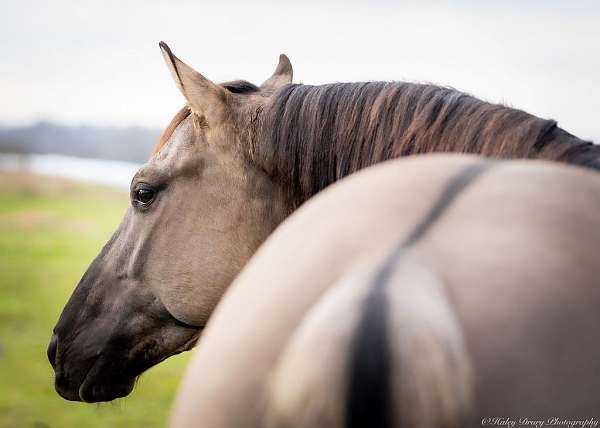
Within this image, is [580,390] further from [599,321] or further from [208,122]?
[208,122]

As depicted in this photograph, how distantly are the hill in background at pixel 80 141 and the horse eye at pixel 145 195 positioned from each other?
813 cm

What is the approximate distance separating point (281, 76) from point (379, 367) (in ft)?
5.62

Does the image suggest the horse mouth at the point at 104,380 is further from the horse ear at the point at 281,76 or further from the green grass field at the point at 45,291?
the horse ear at the point at 281,76

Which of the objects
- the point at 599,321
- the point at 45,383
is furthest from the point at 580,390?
the point at 45,383

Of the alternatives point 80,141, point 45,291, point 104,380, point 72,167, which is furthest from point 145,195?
point 80,141

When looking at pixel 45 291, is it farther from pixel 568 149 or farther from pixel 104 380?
pixel 568 149

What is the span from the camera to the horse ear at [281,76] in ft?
7.42

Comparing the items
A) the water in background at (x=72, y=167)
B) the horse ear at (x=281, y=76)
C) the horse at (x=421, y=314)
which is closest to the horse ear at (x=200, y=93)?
the horse ear at (x=281, y=76)

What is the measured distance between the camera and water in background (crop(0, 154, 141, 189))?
→ 10203 millimetres

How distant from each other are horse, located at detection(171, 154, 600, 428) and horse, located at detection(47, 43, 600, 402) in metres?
0.71

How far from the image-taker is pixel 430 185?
0.95 m

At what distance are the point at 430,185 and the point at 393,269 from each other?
7.4 inches

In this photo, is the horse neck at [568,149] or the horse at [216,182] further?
the horse at [216,182]

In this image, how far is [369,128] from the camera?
1801mm
